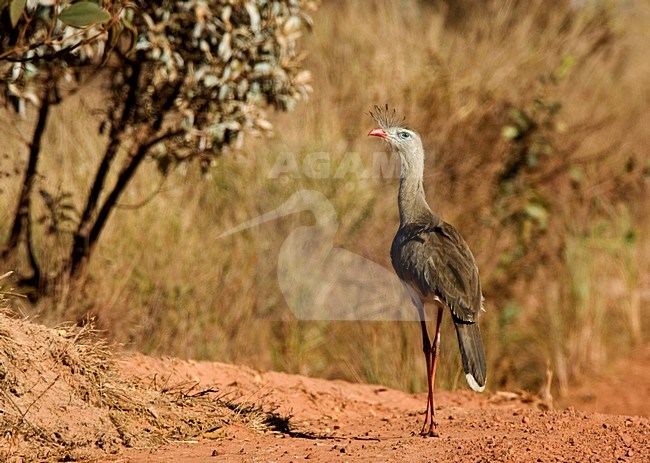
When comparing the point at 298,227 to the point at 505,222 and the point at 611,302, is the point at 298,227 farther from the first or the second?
the point at 611,302

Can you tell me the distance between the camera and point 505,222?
32.2ft

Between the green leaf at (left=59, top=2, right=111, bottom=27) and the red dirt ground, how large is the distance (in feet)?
6.21

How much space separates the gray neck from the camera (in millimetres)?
5445

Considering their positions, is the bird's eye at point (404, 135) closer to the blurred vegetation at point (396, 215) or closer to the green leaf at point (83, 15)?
the green leaf at point (83, 15)

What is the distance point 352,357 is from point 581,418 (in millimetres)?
3470

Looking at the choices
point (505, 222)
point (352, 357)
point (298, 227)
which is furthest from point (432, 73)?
point (352, 357)

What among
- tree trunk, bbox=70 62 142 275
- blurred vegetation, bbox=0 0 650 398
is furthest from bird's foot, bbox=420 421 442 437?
tree trunk, bbox=70 62 142 275

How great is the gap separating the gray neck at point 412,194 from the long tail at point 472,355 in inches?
35.2

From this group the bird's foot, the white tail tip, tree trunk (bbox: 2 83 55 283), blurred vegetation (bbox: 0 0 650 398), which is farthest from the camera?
blurred vegetation (bbox: 0 0 650 398)

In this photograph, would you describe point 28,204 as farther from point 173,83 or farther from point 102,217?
point 173,83

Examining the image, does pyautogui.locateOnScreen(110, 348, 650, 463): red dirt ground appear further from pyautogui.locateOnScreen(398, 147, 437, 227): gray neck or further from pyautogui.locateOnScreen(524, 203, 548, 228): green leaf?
pyautogui.locateOnScreen(524, 203, 548, 228): green leaf

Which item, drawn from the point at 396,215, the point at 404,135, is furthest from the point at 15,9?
the point at 396,215

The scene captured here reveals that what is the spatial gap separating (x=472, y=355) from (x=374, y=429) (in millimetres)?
934

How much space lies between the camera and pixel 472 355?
462 centimetres
